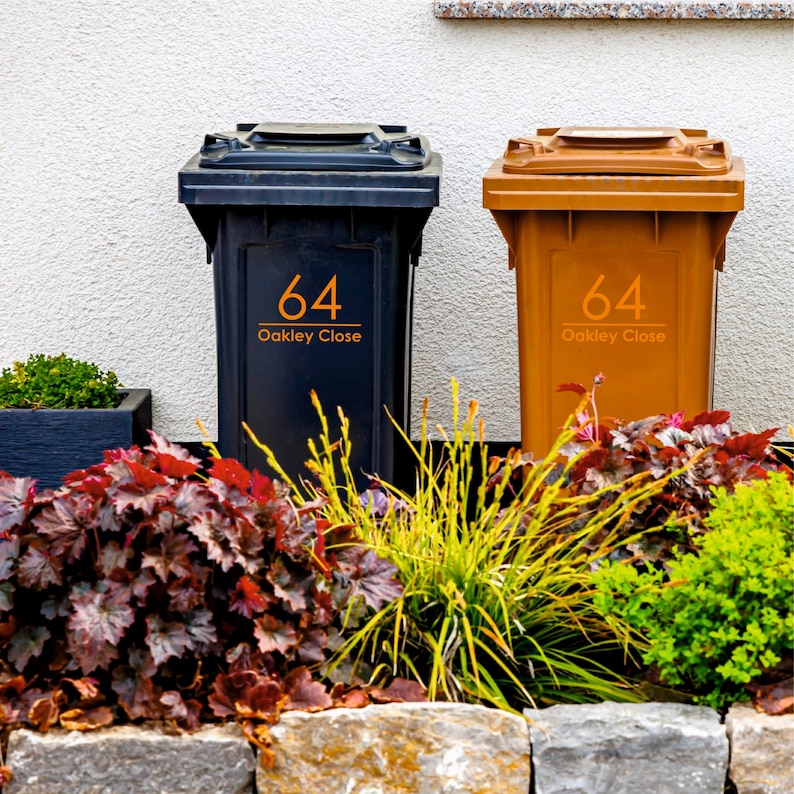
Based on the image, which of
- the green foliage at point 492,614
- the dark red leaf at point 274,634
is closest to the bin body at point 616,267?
the green foliage at point 492,614

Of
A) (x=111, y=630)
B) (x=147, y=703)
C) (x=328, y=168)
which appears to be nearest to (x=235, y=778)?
(x=147, y=703)

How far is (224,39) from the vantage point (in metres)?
4.96

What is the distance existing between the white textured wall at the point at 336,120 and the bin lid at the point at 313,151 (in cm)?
82

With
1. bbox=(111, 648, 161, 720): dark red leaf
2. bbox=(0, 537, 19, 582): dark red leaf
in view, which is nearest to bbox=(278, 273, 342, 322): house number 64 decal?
bbox=(0, 537, 19, 582): dark red leaf

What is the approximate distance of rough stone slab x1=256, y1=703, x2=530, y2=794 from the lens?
259 centimetres

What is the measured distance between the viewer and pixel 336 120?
Answer: 5043mm

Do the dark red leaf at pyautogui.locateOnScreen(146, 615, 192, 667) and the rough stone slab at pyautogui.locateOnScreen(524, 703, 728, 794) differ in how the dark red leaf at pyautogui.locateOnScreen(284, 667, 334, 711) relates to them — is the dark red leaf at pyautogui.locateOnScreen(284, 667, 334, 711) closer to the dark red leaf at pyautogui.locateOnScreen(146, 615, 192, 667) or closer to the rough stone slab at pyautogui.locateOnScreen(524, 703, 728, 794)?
the dark red leaf at pyautogui.locateOnScreen(146, 615, 192, 667)

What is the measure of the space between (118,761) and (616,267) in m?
2.27

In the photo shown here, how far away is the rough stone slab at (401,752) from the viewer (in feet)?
8.50

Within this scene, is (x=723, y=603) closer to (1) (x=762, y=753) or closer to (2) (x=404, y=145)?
(1) (x=762, y=753)

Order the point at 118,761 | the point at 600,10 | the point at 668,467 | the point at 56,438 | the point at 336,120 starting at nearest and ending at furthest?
the point at 118,761 → the point at 668,467 → the point at 56,438 → the point at 600,10 → the point at 336,120

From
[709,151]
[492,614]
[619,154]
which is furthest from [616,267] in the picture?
[492,614]

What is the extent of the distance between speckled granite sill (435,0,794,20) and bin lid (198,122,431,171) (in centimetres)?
90

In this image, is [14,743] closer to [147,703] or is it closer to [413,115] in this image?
[147,703]
